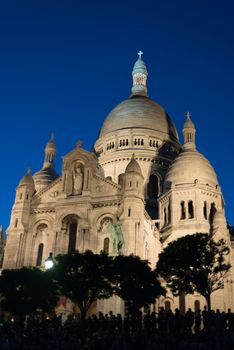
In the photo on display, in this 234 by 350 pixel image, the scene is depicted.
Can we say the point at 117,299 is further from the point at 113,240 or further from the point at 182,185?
the point at 182,185

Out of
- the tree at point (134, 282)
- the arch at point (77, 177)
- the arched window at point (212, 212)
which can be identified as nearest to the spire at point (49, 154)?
the arch at point (77, 177)

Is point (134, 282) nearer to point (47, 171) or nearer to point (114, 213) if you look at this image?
point (114, 213)

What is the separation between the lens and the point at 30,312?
39.2m

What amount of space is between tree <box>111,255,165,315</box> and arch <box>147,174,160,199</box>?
3355 cm

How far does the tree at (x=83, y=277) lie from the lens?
122 ft

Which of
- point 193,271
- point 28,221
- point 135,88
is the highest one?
point 135,88

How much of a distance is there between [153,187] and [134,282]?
3597 cm

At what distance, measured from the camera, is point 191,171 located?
205ft

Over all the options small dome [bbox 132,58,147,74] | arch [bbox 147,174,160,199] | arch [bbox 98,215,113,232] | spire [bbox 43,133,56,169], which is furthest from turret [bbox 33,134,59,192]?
small dome [bbox 132,58,147,74]

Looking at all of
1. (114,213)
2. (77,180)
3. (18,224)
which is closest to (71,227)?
(114,213)

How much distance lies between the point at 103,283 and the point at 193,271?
7.34 meters

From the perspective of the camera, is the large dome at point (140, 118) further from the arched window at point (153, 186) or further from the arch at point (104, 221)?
the arch at point (104, 221)

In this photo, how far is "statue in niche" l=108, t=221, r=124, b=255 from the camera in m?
46.9

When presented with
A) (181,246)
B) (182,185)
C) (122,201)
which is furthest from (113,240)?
(182,185)
